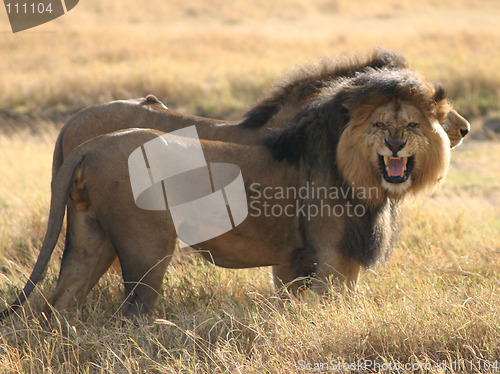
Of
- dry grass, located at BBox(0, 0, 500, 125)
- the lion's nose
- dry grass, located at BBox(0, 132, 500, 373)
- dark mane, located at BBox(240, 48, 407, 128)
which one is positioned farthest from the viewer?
dry grass, located at BBox(0, 0, 500, 125)

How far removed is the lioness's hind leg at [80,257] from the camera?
383 centimetres

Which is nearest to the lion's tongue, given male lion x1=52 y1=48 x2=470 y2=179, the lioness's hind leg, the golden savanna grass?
the golden savanna grass

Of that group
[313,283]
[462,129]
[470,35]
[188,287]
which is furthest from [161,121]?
[470,35]

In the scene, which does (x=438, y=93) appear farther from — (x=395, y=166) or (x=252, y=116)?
(x=252, y=116)

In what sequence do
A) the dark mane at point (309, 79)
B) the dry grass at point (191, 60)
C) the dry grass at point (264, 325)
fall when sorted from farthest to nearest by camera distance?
1. the dry grass at point (191, 60)
2. the dark mane at point (309, 79)
3. the dry grass at point (264, 325)

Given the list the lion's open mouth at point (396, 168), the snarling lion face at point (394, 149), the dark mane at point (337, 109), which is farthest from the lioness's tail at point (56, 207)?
the lion's open mouth at point (396, 168)

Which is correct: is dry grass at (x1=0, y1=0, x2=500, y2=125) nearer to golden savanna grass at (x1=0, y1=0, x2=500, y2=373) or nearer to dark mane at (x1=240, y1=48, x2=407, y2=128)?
golden savanna grass at (x1=0, y1=0, x2=500, y2=373)

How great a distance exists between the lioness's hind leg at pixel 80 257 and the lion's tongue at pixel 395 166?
1716 millimetres

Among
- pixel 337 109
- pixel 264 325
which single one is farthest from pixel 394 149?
pixel 264 325

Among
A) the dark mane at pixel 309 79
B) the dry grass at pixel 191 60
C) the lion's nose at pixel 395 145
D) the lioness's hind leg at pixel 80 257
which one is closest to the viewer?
the lion's nose at pixel 395 145

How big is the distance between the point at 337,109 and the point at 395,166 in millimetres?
525

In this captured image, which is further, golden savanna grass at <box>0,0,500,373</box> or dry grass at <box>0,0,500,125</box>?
dry grass at <box>0,0,500,125</box>

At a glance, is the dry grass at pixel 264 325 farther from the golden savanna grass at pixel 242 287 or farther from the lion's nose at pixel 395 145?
the lion's nose at pixel 395 145

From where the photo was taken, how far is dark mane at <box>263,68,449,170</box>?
12.4 feet
